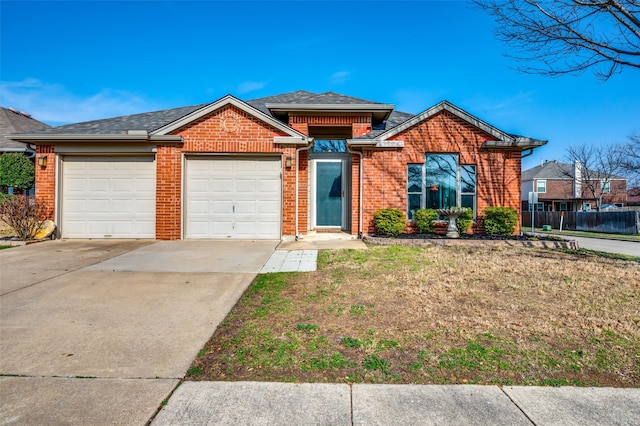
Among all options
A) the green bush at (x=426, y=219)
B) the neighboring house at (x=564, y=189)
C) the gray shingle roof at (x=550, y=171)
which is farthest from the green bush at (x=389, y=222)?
the gray shingle roof at (x=550, y=171)

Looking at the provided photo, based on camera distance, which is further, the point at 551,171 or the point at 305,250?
the point at 551,171

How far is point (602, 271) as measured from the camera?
6.34m

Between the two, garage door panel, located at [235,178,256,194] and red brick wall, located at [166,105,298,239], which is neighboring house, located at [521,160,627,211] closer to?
red brick wall, located at [166,105,298,239]

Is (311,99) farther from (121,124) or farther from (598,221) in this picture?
(598,221)

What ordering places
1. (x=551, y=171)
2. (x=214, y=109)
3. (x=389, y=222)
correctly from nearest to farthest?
(x=214, y=109) < (x=389, y=222) < (x=551, y=171)

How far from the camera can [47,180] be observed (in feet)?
33.1

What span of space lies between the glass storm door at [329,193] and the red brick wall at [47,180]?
795 cm

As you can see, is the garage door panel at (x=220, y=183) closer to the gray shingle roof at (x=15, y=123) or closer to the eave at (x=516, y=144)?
the eave at (x=516, y=144)

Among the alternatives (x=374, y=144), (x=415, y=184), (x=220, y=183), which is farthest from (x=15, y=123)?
(x=415, y=184)

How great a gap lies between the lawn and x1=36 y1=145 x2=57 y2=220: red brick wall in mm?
8200

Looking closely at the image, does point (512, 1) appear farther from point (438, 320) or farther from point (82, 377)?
point (82, 377)

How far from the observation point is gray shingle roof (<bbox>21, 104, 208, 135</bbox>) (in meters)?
10.3

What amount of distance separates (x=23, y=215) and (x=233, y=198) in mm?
5615

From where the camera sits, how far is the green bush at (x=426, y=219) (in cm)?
1055
